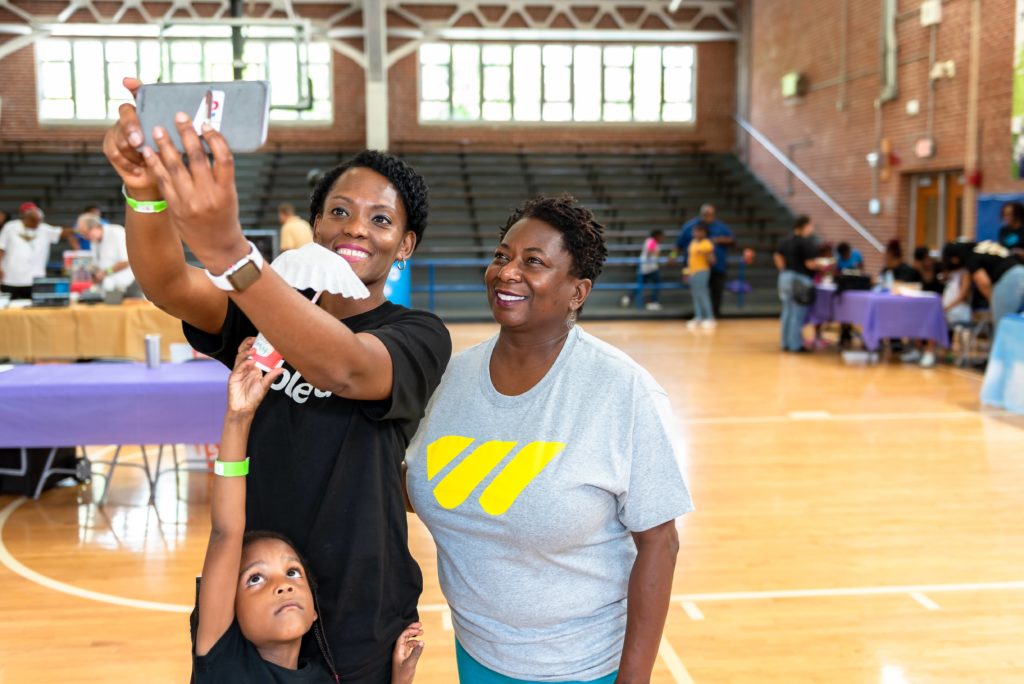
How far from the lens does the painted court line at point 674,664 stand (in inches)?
126

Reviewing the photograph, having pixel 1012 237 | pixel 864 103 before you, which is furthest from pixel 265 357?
pixel 864 103

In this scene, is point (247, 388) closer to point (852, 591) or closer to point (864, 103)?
point (852, 591)

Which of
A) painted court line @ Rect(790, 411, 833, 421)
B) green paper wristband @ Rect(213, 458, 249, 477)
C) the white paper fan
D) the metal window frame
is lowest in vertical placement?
painted court line @ Rect(790, 411, 833, 421)

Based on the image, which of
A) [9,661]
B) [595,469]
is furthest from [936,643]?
[9,661]

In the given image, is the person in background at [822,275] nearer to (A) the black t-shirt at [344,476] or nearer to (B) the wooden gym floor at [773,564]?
(B) the wooden gym floor at [773,564]

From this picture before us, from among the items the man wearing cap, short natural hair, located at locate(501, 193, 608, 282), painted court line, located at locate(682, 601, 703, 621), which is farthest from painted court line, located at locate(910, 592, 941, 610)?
the man wearing cap

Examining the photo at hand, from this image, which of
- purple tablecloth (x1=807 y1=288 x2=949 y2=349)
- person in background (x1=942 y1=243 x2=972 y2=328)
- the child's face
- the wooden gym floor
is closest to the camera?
the child's face

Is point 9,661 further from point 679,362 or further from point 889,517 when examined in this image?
point 679,362

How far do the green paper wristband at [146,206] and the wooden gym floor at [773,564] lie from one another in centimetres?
239

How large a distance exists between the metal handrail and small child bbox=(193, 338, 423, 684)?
13.8 metres

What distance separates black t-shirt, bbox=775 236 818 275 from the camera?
1095 centimetres

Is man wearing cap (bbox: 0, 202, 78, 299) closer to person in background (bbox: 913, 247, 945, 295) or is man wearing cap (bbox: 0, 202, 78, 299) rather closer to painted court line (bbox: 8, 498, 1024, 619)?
painted court line (bbox: 8, 498, 1024, 619)

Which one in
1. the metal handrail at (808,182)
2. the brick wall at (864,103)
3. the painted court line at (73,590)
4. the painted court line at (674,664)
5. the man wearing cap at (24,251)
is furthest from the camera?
the metal handrail at (808,182)

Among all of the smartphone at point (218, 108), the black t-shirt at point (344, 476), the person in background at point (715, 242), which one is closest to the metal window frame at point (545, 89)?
the person in background at point (715, 242)
